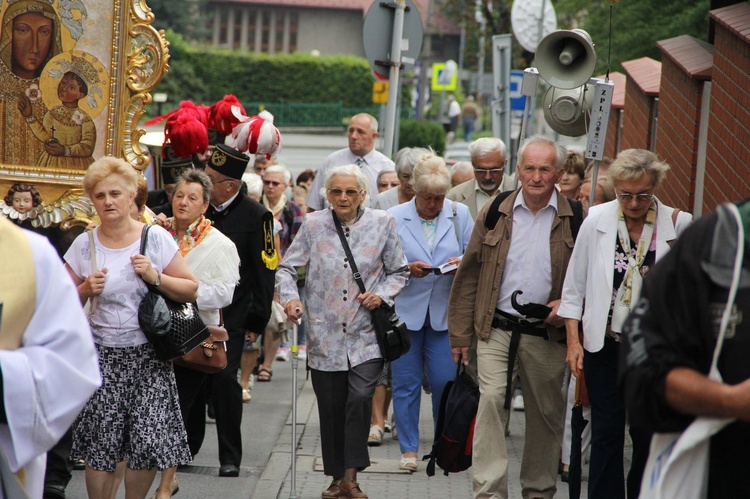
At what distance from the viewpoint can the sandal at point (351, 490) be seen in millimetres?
7156

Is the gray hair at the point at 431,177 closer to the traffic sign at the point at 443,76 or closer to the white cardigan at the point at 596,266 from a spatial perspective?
the white cardigan at the point at 596,266

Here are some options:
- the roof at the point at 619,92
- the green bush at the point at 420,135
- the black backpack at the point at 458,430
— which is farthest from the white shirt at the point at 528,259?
the green bush at the point at 420,135

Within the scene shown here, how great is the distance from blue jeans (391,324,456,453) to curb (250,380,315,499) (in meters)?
0.78

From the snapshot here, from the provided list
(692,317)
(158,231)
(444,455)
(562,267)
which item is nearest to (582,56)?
(562,267)

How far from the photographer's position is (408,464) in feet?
26.4

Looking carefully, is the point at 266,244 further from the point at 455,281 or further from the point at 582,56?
the point at 582,56

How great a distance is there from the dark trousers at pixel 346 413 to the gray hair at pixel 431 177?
1456 mm

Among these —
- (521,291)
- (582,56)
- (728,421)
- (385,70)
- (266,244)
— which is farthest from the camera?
(385,70)

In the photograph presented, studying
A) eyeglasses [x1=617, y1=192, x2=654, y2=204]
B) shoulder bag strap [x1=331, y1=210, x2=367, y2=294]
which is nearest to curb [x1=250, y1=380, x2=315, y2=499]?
shoulder bag strap [x1=331, y1=210, x2=367, y2=294]

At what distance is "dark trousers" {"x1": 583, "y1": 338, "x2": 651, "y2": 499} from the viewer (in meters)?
6.16

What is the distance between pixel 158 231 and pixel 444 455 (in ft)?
6.96

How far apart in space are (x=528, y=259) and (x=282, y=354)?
275 inches

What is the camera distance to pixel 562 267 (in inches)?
262

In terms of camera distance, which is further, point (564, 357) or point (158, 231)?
point (564, 357)
